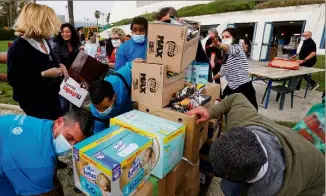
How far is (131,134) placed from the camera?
4.35 ft

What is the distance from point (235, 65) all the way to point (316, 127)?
1.76m

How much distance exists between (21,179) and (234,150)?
1056 mm

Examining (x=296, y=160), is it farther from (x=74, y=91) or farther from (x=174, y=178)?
(x=74, y=91)

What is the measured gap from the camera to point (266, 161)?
97cm

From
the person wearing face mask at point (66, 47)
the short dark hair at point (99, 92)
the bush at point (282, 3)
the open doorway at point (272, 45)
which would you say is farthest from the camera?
the open doorway at point (272, 45)

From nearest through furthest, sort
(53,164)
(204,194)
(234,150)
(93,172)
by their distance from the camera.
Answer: (234,150) → (93,172) → (53,164) → (204,194)

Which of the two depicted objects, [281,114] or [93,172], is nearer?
[93,172]

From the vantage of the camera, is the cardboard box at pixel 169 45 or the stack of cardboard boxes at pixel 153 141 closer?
the stack of cardboard boxes at pixel 153 141

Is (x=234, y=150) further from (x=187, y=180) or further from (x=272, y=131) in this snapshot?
(x=187, y=180)

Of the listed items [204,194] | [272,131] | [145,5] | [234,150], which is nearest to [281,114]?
[204,194]

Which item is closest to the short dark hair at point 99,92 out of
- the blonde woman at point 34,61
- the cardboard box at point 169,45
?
the cardboard box at point 169,45

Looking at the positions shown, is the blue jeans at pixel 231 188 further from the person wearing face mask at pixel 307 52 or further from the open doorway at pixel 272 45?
the open doorway at pixel 272 45

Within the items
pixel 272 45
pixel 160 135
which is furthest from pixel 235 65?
pixel 272 45

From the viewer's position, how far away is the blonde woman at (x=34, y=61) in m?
1.75
